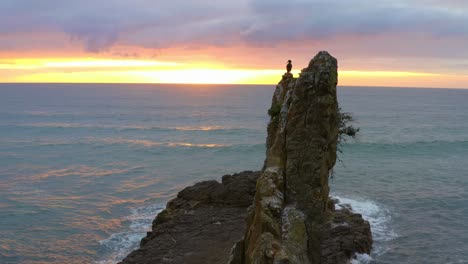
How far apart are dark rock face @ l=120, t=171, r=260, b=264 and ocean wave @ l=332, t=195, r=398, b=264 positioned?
7642 mm

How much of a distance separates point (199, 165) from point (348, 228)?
97.5 feet

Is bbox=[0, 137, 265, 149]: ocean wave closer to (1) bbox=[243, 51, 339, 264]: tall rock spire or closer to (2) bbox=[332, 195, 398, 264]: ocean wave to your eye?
(2) bbox=[332, 195, 398, 264]: ocean wave

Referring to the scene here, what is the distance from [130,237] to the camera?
1239 inches

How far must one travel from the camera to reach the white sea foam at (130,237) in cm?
2847

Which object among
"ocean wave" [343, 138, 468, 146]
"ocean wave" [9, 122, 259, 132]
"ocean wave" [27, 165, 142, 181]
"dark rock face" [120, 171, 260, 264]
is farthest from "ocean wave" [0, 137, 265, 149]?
"dark rock face" [120, 171, 260, 264]

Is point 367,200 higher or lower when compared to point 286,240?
lower

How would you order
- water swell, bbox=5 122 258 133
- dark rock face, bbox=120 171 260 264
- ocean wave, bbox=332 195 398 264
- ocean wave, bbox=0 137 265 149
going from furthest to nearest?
water swell, bbox=5 122 258 133, ocean wave, bbox=0 137 265 149, ocean wave, bbox=332 195 398 264, dark rock face, bbox=120 171 260 264

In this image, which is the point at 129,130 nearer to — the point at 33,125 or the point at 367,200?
the point at 33,125

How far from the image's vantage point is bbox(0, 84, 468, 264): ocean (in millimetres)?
30094

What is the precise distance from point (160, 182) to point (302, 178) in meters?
32.8

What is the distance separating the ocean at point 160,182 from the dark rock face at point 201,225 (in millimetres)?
3704

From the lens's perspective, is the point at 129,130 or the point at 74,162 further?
the point at 129,130

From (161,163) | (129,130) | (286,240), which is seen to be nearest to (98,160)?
(161,163)

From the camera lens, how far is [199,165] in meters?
55.5
